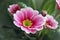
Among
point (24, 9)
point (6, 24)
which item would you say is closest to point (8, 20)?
point (6, 24)

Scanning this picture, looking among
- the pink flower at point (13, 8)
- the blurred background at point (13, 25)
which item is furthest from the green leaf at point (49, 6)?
the pink flower at point (13, 8)

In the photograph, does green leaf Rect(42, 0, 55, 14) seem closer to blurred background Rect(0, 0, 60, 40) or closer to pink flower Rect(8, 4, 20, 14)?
blurred background Rect(0, 0, 60, 40)

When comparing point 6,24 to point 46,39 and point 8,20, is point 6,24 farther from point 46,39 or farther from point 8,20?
point 46,39

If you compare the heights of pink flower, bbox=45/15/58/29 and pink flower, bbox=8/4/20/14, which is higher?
pink flower, bbox=8/4/20/14

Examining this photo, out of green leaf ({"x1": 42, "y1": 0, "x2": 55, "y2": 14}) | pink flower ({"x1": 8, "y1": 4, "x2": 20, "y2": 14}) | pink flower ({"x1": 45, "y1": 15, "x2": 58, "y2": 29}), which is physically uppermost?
green leaf ({"x1": 42, "y1": 0, "x2": 55, "y2": 14})

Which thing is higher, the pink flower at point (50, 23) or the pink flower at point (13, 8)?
the pink flower at point (13, 8)

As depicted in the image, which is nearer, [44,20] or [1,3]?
[44,20]

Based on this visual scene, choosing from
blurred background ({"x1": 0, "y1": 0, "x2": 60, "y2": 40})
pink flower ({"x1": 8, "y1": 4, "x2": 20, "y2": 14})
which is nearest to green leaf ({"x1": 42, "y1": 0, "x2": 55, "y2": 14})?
blurred background ({"x1": 0, "y1": 0, "x2": 60, "y2": 40})

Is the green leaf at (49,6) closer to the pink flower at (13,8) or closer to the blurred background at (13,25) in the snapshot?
the blurred background at (13,25)
